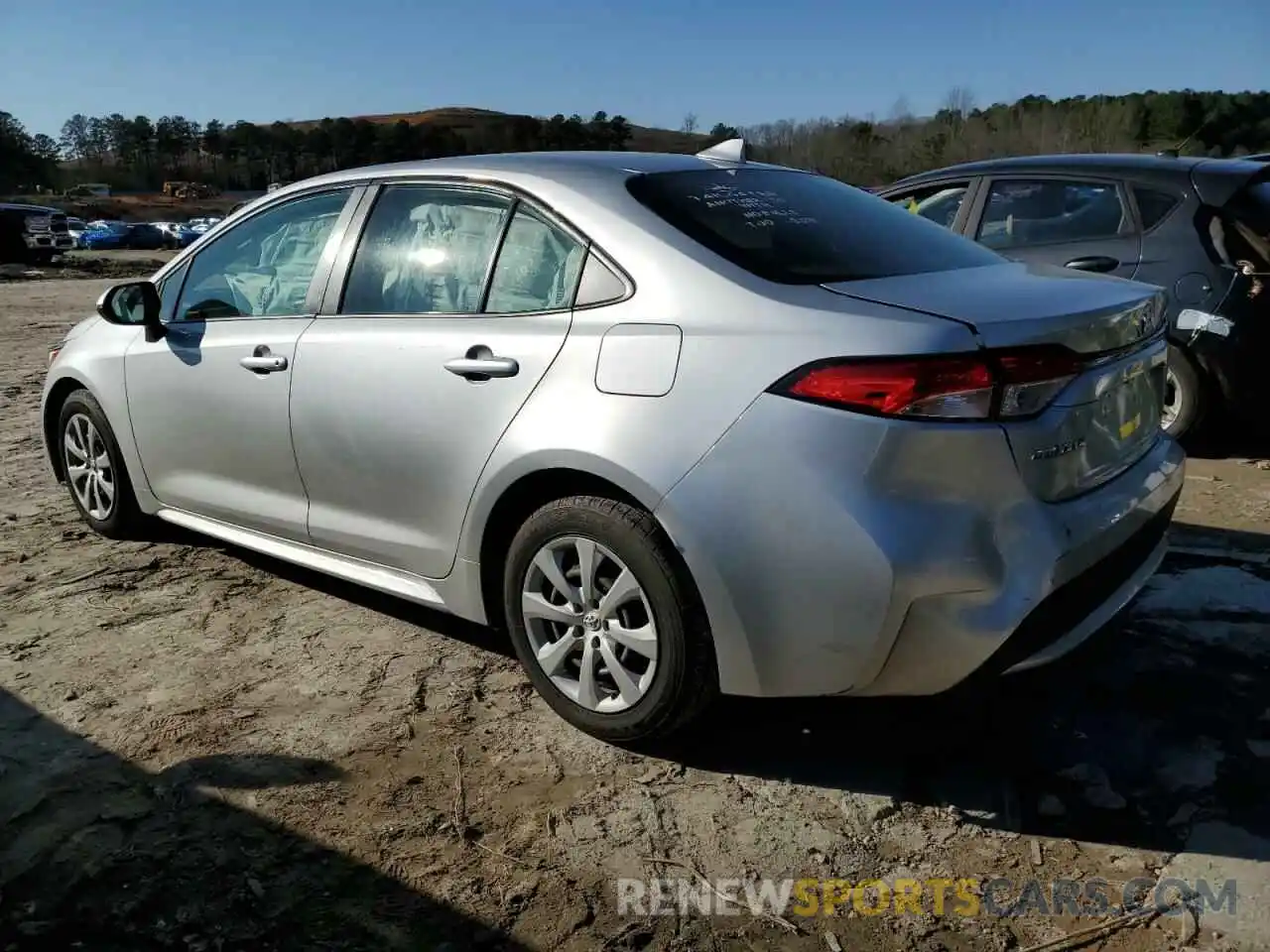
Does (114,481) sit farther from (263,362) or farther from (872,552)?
(872,552)

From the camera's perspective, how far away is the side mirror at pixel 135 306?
4215 mm

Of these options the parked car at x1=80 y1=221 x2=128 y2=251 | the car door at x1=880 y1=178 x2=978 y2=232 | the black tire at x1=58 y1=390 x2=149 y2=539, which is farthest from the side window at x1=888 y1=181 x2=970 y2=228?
the parked car at x1=80 y1=221 x2=128 y2=251

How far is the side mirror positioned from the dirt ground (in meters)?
1.16

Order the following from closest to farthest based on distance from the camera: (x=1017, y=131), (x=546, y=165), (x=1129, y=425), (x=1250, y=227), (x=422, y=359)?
(x=1129, y=425) → (x=422, y=359) → (x=546, y=165) → (x=1250, y=227) → (x=1017, y=131)

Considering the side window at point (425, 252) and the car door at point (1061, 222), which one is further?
the car door at point (1061, 222)

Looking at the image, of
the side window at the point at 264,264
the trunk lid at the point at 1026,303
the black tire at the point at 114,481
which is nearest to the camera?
the trunk lid at the point at 1026,303

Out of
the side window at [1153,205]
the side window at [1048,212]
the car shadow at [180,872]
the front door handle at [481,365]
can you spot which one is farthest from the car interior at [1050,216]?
the car shadow at [180,872]

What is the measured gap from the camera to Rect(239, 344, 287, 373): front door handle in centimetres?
360

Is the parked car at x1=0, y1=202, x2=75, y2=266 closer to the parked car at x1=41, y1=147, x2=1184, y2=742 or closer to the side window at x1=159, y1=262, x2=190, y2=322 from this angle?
the side window at x1=159, y1=262, x2=190, y2=322

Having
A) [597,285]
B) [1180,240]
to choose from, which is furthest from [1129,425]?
[1180,240]

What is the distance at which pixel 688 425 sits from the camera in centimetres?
255

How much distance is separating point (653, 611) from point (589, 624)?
0.81 ft

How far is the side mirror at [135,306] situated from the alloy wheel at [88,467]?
560 mm

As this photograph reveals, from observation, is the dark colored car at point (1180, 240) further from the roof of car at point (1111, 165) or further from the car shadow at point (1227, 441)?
the car shadow at point (1227, 441)
